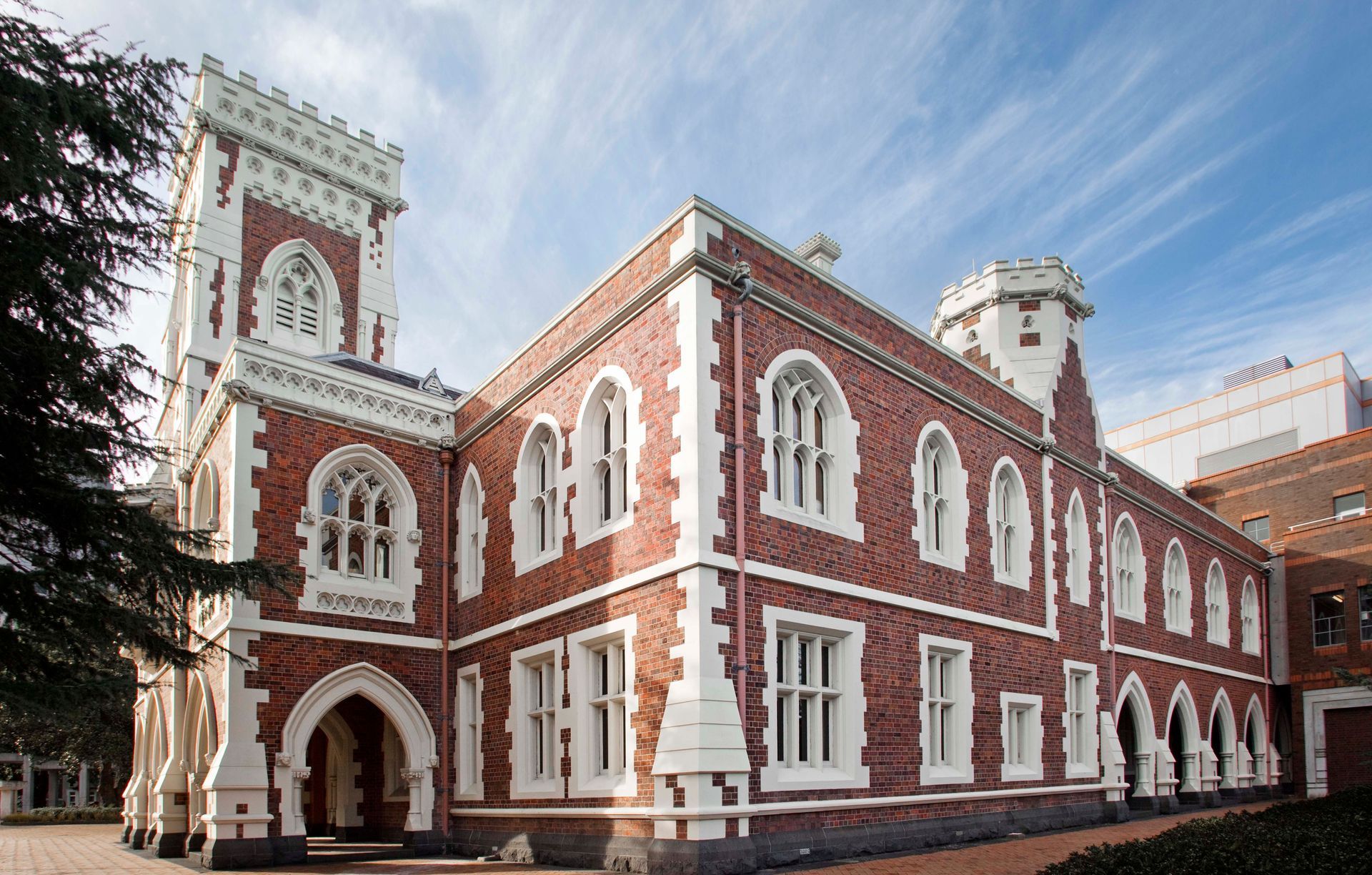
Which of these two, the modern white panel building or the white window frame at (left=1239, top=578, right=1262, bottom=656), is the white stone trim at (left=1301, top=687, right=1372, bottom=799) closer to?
the white window frame at (left=1239, top=578, right=1262, bottom=656)

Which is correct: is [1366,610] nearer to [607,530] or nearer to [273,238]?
[607,530]

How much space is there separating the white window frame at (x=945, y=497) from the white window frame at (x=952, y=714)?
3.99 ft

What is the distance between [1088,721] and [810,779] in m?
8.53

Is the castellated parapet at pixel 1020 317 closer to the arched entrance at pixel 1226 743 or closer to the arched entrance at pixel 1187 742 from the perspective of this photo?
the arched entrance at pixel 1187 742

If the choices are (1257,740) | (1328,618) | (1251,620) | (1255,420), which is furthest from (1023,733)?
(1255,420)

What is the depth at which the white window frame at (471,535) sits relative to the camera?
17.0m

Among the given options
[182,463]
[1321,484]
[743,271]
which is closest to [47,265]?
[743,271]

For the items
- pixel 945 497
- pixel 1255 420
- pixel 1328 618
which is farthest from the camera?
pixel 1255 420

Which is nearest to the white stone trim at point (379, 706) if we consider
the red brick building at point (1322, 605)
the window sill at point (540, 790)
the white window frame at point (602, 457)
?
the window sill at point (540, 790)

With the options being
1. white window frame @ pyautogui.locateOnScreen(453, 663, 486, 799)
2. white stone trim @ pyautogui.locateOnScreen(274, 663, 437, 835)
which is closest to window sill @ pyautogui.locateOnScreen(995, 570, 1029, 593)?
white window frame @ pyautogui.locateOnScreen(453, 663, 486, 799)

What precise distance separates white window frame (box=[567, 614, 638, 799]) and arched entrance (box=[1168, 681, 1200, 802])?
14500 millimetres

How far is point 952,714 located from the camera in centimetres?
1530

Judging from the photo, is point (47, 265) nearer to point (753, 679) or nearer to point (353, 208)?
point (753, 679)

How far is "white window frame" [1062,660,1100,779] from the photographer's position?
1781 centimetres
